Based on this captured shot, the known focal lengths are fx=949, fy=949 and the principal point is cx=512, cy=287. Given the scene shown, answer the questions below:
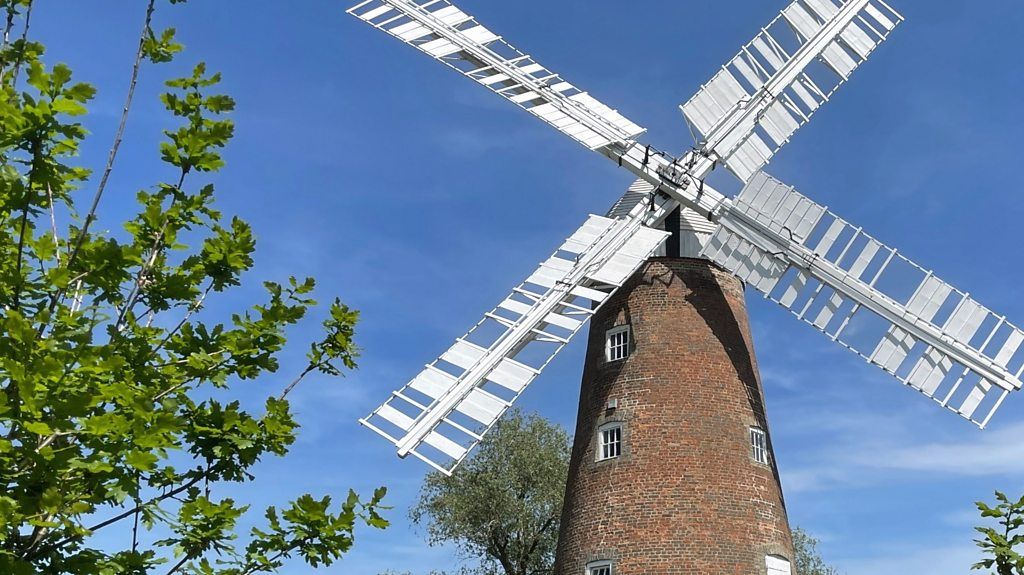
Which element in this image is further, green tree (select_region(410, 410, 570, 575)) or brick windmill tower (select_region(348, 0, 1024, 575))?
green tree (select_region(410, 410, 570, 575))

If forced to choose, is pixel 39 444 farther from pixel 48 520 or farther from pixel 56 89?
pixel 56 89

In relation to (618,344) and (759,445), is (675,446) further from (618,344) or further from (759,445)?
(618,344)

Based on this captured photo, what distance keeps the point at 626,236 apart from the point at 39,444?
48.3 feet

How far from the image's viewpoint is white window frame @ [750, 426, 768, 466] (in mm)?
18047

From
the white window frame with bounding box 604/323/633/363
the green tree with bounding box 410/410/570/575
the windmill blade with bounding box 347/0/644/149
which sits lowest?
the green tree with bounding box 410/410/570/575

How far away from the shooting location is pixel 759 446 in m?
18.2

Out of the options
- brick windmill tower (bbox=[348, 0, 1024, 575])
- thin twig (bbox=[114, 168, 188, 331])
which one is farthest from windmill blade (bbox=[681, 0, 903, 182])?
thin twig (bbox=[114, 168, 188, 331])

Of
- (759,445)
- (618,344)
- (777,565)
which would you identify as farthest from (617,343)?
(777,565)

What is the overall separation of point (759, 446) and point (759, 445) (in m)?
0.02

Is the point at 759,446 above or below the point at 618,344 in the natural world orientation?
below

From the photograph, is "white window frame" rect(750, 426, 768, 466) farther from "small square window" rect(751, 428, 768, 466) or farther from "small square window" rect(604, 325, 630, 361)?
"small square window" rect(604, 325, 630, 361)

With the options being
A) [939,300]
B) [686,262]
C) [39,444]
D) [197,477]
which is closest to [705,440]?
[686,262]

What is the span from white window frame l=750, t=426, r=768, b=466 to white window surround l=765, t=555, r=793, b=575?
1757mm

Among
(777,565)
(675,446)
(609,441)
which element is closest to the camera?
(777,565)
